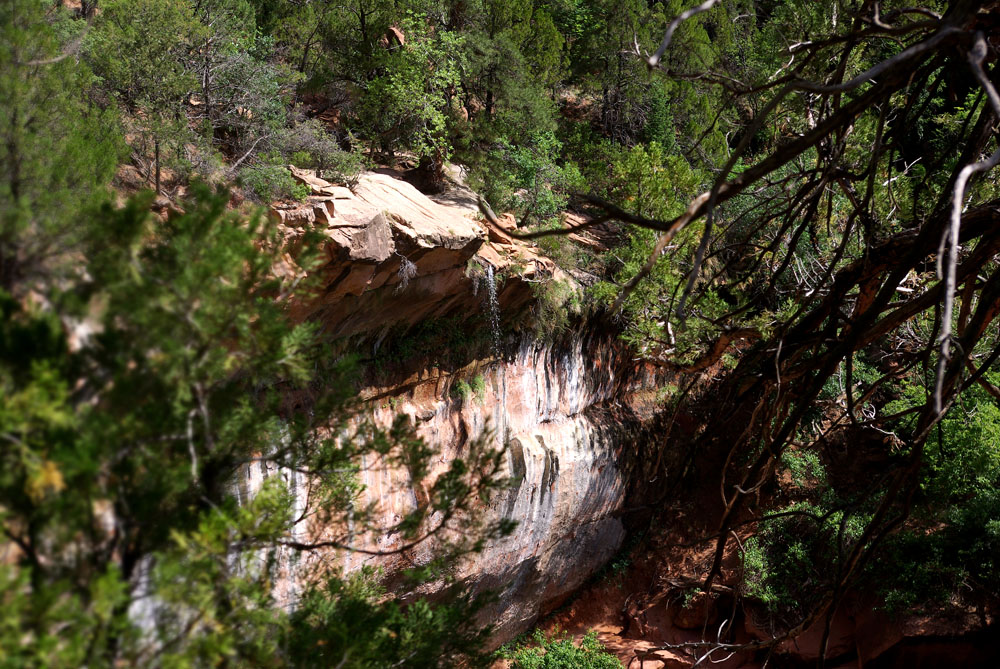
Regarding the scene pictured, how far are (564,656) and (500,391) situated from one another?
383 cm

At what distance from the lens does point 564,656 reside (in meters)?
9.87

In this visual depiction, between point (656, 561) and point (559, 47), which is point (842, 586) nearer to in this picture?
point (656, 561)

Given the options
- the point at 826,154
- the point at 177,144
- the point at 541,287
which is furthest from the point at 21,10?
the point at 541,287

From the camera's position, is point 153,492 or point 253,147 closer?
point 153,492

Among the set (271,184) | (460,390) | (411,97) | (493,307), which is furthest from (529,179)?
(271,184)

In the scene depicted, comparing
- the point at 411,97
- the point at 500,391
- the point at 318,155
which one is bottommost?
the point at 500,391

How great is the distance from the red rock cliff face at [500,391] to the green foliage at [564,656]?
1.65 ft

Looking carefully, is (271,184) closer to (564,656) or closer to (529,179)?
(529,179)

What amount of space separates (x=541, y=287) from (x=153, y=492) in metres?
7.27

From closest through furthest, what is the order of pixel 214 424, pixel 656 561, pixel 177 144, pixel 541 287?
pixel 214 424 → pixel 177 144 → pixel 541 287 → pixel 656 561

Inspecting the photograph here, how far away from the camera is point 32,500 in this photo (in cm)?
195

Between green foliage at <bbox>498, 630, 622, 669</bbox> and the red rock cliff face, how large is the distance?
50cm

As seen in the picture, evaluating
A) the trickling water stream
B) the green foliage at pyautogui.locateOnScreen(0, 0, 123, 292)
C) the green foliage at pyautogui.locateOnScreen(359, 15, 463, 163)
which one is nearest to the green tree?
the green foliage at pyautogui.locateOnScreen(0, 0, 123, 292)

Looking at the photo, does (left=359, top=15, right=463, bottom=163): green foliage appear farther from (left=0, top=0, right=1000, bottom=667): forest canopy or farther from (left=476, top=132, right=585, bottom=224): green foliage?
(left=0, top=0, right=1000, bottom=667): forest canopy
